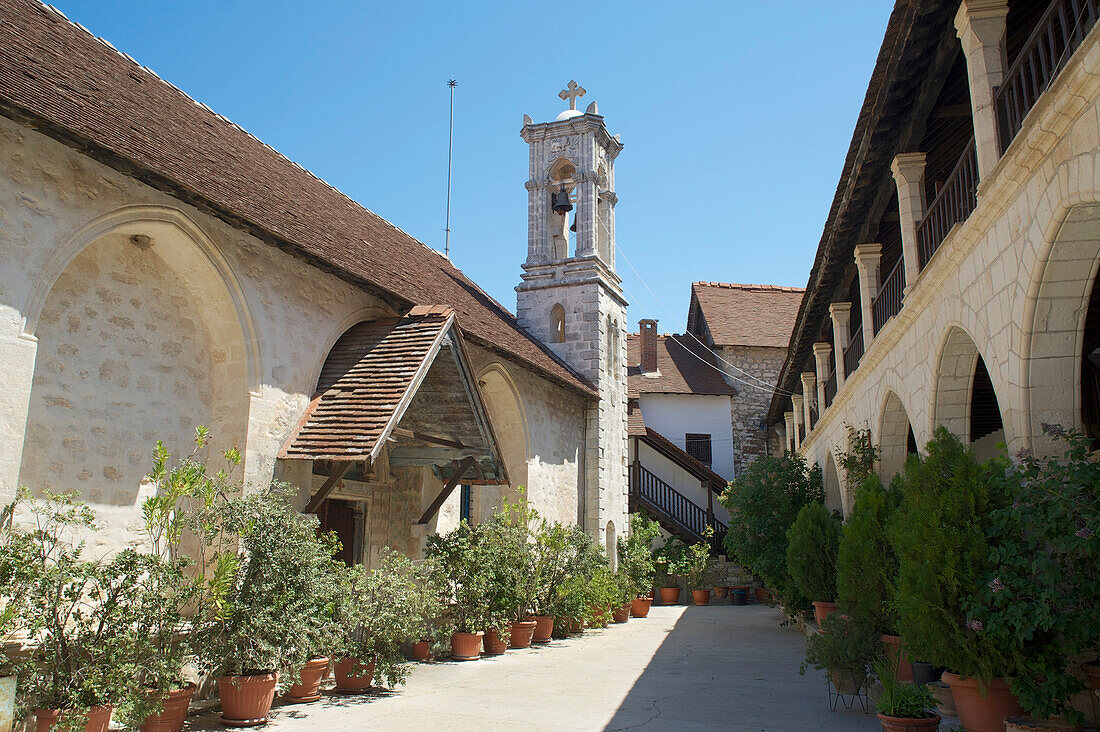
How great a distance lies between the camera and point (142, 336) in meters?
8.46

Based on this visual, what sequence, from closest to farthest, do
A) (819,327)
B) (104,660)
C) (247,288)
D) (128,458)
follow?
1. (104,660)
2. (128,458)
3. (247,288)
4. (819,327)

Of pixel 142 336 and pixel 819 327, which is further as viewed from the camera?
pixel 819 327

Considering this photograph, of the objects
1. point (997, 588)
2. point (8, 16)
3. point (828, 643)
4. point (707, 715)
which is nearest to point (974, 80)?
point (997, 588)

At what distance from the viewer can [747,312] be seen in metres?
31.2

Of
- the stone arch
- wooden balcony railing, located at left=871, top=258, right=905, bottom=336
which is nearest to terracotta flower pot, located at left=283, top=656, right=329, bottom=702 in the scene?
wooden balcony railing, located at left=871, top=258, right=905, bottom=336

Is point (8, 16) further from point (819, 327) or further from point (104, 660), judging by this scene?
point (819, 327)

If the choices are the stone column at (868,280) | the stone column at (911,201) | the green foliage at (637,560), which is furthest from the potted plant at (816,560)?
the green foliage at (637,560)

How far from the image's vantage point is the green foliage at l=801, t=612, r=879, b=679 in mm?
7184

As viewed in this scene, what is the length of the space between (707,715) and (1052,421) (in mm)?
4025

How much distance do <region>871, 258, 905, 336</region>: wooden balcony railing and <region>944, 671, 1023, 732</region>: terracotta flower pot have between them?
480cm

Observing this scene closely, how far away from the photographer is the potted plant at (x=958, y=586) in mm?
5023

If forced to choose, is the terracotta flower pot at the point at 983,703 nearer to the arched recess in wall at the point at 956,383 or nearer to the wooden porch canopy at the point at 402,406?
the arched recess in wall at the point at 956,383

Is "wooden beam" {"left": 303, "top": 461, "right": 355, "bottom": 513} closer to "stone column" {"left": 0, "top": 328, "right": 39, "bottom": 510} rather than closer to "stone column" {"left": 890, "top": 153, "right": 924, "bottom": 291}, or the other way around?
"stone column" {"left": 0, "top": 328, "right": 39, "bottom": 510}

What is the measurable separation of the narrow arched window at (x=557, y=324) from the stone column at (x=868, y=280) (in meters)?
9.49
